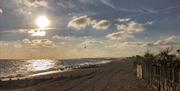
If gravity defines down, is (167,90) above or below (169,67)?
below

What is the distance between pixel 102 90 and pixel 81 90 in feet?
9.10

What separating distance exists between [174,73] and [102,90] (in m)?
14.8

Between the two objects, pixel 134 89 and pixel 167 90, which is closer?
pixel 167 90

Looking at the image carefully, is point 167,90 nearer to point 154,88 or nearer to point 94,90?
point 154,88

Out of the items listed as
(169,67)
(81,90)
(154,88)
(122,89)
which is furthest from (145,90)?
(169,67)

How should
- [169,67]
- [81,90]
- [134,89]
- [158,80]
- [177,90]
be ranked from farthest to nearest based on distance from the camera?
1. [81,90]
2. [134,89]
3. [158,80]
4. [169,67]
5. [177,90]

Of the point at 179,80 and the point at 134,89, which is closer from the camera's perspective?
the point at 179,80

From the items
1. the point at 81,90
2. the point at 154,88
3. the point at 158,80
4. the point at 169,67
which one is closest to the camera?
the point at 169,67

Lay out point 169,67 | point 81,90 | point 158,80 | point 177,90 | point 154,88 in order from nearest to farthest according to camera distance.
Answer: point 177,90
point 169,67
point 158,80
point 154,88
point 81,90

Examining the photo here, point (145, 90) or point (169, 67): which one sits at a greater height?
point (169, 67)

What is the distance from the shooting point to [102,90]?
34.7m

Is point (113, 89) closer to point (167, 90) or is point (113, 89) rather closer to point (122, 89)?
point (122, 89)

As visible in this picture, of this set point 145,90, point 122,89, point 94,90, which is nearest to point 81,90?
point 94,90

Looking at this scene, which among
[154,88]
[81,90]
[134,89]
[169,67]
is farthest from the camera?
[81,90]
